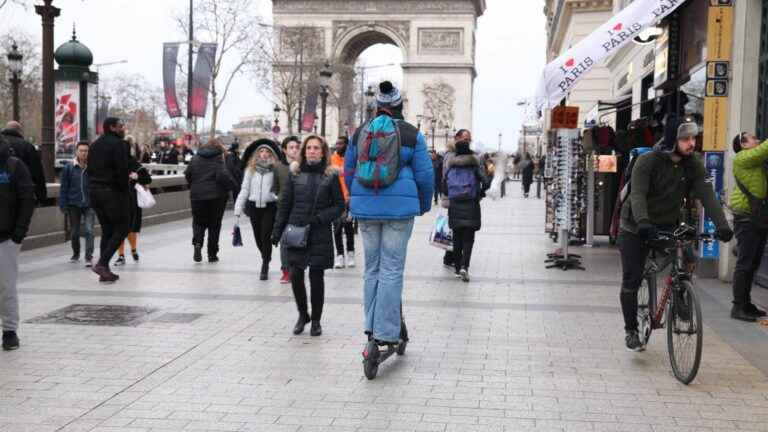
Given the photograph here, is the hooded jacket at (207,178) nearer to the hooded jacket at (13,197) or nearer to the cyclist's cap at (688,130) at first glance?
the hooded jacket at (13,197)

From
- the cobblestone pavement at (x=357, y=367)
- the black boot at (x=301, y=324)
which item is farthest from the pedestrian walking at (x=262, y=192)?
the black boot at (x=301, y=324)

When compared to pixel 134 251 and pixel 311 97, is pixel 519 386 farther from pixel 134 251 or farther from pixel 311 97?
pixel 311 97

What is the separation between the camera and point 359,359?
7.25 m

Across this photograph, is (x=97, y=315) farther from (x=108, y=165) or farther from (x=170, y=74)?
(x=170, y=74)

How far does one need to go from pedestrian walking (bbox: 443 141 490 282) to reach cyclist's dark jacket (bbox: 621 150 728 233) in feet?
16.4

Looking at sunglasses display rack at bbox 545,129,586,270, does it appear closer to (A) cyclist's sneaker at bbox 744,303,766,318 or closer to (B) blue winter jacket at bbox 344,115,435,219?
(A) cyclist's sneaker at bbox 744,303,766,318

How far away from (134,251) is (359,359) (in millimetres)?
6998

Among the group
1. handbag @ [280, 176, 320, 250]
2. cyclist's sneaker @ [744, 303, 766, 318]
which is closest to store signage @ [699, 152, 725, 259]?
cyclist's sneaker @ [744, 303, 766, 318]

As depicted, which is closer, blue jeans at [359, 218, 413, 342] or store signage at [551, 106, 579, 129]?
blue jeans at [359, 218, 413, 342]

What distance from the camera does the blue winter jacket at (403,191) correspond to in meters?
6.66

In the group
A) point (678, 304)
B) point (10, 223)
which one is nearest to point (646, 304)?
point (678, 304)

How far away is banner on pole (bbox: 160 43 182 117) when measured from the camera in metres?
33.4

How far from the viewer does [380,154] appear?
6570 millimetres

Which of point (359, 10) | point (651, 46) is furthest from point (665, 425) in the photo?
point (359, 10)
